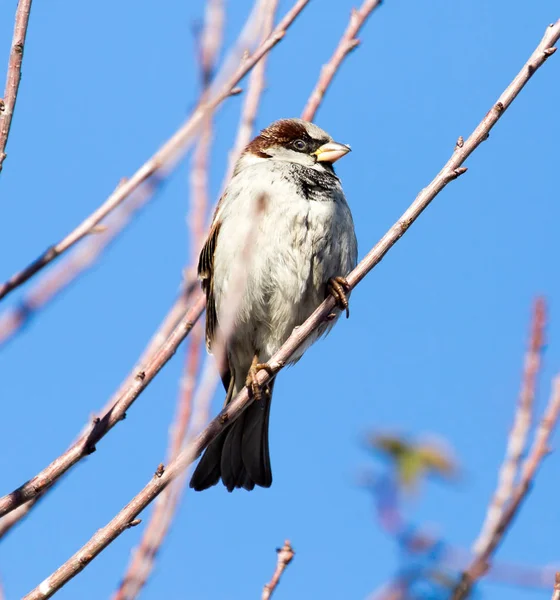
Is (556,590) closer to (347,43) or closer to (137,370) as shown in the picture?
(137,370)

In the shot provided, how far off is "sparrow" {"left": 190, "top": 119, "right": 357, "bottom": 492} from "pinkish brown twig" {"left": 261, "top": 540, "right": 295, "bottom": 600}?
1.36 meters

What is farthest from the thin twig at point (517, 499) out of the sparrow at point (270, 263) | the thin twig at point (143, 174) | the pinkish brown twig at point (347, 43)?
the sparrow at point (270, 263)

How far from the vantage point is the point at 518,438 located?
1.47m

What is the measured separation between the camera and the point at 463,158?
2.54m

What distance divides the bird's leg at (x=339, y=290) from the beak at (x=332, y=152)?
0.74 m

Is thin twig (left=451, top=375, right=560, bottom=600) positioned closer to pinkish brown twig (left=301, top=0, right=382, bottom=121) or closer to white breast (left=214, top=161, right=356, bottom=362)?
pinkish brown twig (left=301, top=0, right=382, bottom=121)

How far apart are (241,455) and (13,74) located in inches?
103

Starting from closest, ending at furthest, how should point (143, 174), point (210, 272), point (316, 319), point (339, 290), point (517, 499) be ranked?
point (517, 499) < point (143, 174) < point (316, 319) < point (339, 290) < point (210, 272)

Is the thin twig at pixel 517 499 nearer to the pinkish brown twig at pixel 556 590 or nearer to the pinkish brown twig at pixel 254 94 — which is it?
the pinkish brown twig at pixel 556 590

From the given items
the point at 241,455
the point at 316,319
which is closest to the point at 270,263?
the point at 241,455

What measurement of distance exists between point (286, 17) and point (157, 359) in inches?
37.2

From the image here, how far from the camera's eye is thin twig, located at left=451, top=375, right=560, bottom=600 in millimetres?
1383

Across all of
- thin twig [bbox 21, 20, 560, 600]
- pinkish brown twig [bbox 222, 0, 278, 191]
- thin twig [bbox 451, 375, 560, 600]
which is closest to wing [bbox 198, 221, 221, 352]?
thin twig [bbox 21, 20, 560, 600]

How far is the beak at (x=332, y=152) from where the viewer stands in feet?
14.3
